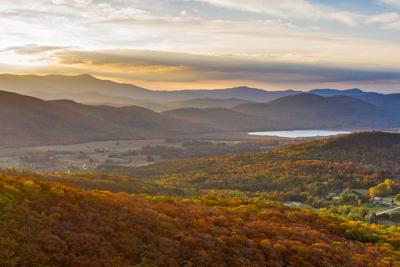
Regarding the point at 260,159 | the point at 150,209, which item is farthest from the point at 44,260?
the point at 260,159

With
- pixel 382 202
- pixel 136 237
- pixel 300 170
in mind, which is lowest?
pixel 300 170

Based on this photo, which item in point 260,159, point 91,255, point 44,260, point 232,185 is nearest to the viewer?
point 44,260

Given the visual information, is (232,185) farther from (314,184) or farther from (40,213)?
(40,213)

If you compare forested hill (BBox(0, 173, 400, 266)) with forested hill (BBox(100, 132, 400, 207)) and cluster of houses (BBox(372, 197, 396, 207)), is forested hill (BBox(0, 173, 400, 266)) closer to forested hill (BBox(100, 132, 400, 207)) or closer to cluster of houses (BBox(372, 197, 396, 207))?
cluster of houses (BBox(372, 197, 396, 207))

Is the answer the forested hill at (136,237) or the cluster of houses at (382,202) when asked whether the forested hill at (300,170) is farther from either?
the forested hill at (136,237)

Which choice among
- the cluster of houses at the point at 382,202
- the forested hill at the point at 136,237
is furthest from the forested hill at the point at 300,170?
the forested hill at the point at 136,237

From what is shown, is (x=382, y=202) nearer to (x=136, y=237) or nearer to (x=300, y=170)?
(x=300, y=170)

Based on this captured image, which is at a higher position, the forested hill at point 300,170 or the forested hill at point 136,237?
the forested hill at point 136,237

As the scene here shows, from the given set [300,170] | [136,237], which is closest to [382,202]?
[300,170]
